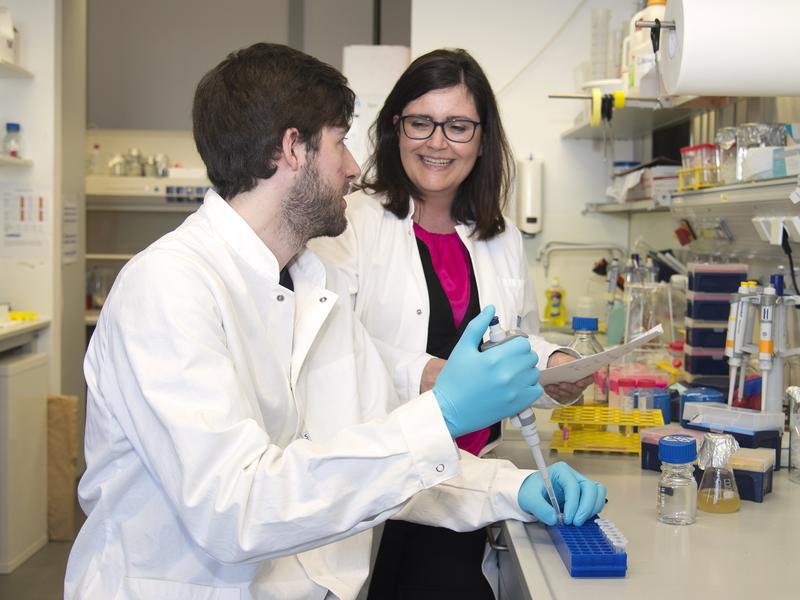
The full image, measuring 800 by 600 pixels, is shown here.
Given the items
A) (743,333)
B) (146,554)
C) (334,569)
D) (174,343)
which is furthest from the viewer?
(743,333)

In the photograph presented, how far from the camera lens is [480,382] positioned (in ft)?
3.85

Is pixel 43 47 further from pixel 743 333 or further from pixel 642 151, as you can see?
pixel 743 333

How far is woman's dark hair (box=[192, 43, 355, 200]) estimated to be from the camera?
139cm

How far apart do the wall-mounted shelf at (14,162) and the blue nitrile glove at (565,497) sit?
9.90 ft

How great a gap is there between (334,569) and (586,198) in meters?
2.90

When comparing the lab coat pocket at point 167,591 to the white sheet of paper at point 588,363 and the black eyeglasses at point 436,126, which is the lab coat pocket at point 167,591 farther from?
the black eyeglasses at point 436,126

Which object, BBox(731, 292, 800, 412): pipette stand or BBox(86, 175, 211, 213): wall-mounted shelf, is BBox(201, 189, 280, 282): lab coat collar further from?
BBox(86, 175, 211, 213): wall-mounted shelf

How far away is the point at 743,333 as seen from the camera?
1856mm

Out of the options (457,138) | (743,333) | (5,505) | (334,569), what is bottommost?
(5,505)

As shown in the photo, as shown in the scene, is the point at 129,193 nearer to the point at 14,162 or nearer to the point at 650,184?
the point at 14,162

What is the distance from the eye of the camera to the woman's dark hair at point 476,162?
2.01 meters

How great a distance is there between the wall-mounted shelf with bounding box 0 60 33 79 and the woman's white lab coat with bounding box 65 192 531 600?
106 inches

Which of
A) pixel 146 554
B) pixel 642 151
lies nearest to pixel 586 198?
pixel 642 151

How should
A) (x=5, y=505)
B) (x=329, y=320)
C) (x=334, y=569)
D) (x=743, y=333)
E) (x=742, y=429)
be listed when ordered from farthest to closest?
1. (x=5, y=505)
2. (x=743, y=333)
3. (x=742, y=429)
4. (x=329, y=320)
5. (x=334, y=569)
